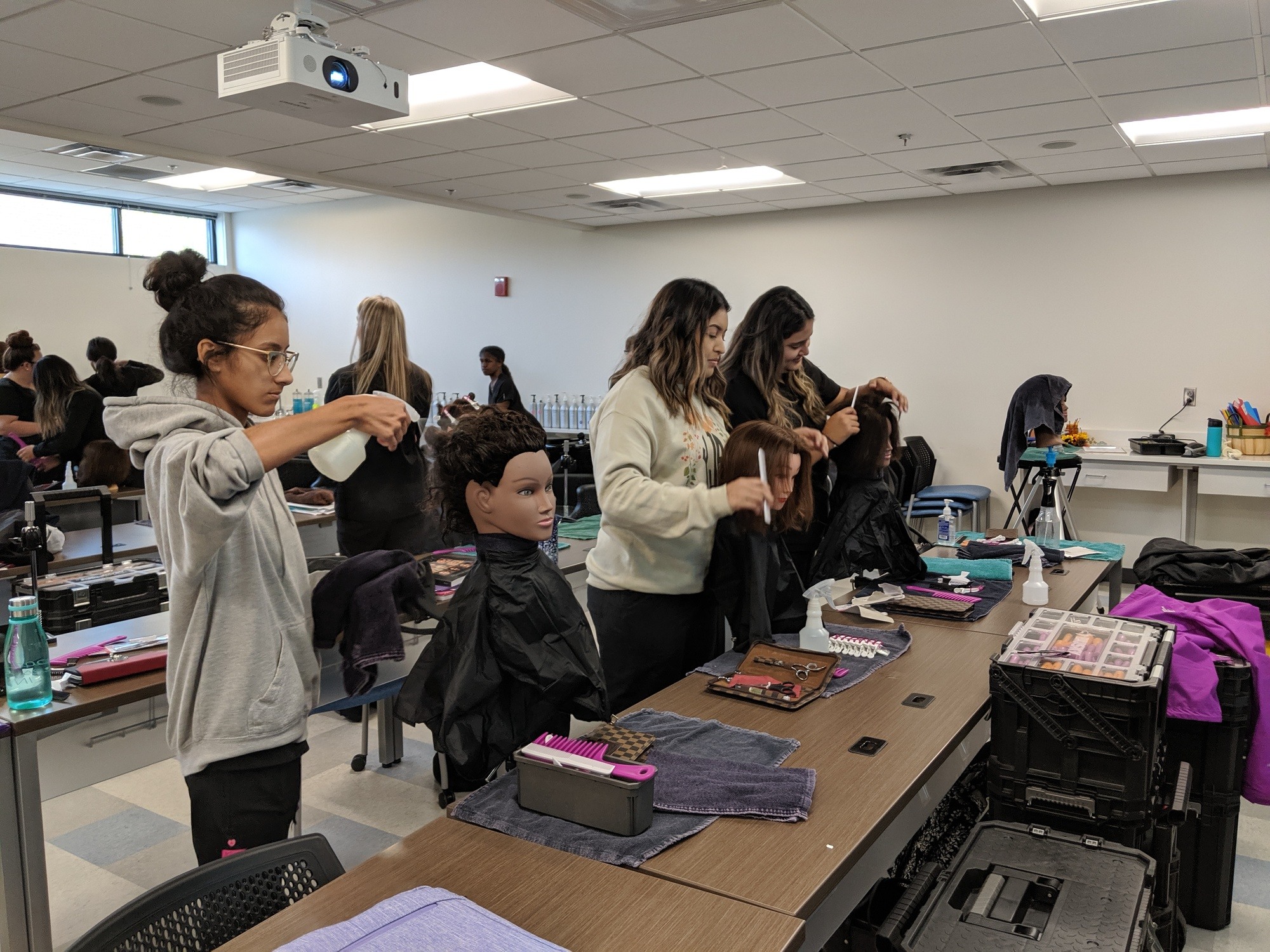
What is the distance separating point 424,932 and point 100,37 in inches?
154

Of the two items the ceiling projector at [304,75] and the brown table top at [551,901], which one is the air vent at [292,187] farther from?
the brown table top at [551,901]

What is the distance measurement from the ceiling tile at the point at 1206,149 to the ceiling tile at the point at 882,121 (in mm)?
1260

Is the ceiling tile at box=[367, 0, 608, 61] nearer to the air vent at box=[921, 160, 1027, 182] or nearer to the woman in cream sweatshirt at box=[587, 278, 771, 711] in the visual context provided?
the woman in cream sweatshirt at box=[587, 278, 771, 711]

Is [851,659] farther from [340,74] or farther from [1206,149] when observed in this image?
[1206,149]

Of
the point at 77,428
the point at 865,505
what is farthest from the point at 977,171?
the point at 77,428

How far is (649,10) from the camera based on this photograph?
333 centimetres

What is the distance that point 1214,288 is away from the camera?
634cm

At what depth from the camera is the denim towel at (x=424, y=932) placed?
105cm

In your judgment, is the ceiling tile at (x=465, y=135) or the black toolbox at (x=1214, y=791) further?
the ceiling tile at (x=465, y=135)

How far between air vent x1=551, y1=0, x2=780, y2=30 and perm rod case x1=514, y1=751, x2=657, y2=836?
8.99ft

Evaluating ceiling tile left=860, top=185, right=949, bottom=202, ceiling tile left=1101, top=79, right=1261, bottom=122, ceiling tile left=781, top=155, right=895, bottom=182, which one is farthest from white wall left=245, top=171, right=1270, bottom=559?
ceiling tile left=1101, top=79, right=1261, bottom=122

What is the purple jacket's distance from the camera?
230 centimetres

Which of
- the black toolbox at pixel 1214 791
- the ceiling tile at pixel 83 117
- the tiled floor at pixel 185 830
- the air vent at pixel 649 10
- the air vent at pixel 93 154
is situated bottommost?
the tiled floor at pixel 185 830

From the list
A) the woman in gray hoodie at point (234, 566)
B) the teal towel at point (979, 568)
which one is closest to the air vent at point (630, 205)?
the teal towel at point (979, 568)
